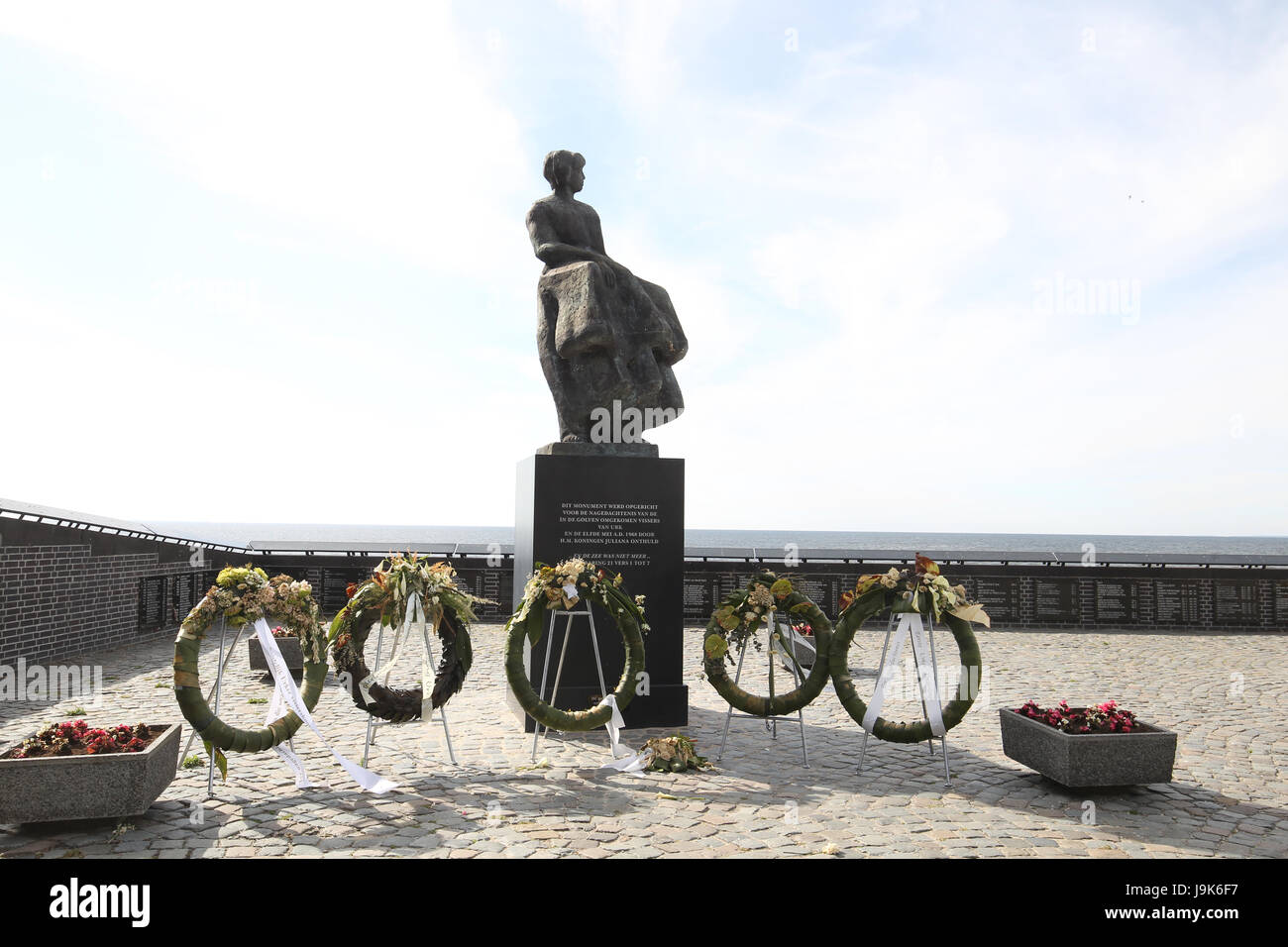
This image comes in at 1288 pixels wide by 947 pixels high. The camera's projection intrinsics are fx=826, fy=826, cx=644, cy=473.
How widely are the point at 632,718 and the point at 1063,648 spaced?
31.9ft

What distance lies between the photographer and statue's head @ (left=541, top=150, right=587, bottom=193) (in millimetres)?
9664

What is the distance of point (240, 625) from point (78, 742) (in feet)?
4.01

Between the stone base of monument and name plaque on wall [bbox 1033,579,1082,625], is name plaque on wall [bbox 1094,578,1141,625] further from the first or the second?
the stone base of monument

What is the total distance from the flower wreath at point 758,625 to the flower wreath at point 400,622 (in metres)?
2.20

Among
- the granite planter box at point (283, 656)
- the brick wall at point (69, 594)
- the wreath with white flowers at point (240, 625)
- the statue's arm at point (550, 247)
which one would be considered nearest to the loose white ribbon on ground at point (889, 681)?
the wreath with white flowers at point (240, 625)

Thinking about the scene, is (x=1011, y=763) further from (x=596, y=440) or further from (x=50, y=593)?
(x=50, y=593)

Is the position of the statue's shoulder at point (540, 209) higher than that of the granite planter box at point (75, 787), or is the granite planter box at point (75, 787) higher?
the statue's shoulder at point (540, 209)

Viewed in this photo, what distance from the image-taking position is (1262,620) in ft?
55.9

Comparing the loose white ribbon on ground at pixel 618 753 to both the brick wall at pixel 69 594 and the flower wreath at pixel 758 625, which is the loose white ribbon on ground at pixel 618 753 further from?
the brick wall at pixel 69 594

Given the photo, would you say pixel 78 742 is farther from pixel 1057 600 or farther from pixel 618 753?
pixel 1057 600

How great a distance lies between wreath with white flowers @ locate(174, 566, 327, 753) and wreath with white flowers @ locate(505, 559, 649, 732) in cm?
159

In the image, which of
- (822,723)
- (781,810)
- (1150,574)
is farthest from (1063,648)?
(781,810)

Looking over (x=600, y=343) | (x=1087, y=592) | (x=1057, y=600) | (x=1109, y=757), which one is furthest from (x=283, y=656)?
(x=1087, y=592)

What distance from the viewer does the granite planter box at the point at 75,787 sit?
5.18 metres
